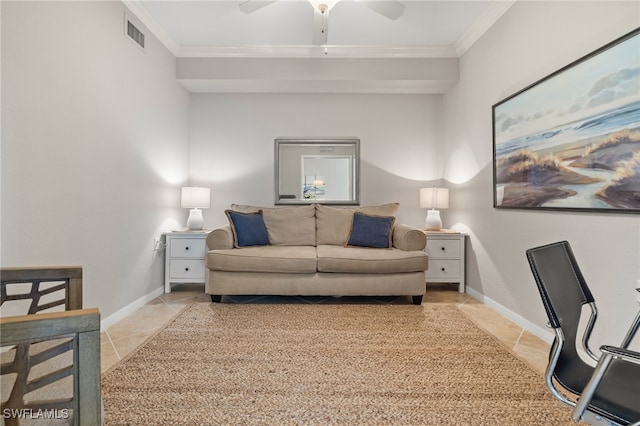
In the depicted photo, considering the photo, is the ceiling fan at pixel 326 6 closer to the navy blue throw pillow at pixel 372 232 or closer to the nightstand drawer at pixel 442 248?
the navy blue throw pillow at pixel 372 232

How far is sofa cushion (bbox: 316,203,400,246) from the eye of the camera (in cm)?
345

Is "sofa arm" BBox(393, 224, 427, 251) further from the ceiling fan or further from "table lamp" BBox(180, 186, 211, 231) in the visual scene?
"table lamp" BBox(180, 186, 211, 231)

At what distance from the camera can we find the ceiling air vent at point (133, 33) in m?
2.51

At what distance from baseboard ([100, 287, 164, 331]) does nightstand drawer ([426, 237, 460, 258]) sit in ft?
9.35

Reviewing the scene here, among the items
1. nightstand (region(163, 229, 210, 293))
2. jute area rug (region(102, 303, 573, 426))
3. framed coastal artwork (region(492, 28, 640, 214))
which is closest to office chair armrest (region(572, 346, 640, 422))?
jute area rug (region(102, 303, 573, 426))

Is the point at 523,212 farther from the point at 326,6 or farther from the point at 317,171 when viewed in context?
the point at 317,171

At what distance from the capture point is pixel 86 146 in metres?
2.08

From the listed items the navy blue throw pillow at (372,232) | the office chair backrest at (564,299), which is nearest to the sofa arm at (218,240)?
the navy blue throw pillow at (372,232)

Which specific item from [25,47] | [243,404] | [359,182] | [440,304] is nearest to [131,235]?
[25,47]

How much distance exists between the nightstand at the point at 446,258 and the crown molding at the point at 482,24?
1.98m

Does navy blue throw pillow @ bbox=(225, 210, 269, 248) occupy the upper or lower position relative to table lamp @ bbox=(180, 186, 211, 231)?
lower

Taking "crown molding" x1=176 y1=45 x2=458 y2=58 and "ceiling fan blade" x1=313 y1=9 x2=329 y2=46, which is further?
"crown molding" x1=176 y1=45 x2=458 y2=58

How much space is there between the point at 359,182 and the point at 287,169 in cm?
94

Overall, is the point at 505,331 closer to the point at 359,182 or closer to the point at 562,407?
the point at 562,407
